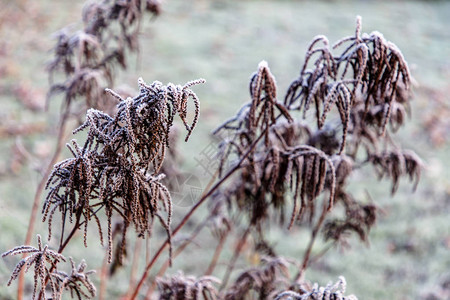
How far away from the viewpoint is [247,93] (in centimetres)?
661

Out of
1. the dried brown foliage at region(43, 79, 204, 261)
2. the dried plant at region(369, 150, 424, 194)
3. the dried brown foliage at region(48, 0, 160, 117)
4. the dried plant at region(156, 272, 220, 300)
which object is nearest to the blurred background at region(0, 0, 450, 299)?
the dried brown foliage at region(48, 0, 160, 117)

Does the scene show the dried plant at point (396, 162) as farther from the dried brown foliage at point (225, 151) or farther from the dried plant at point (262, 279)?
the dried plant at point (262, 279)

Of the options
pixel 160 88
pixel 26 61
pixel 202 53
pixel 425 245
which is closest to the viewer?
pixel 160 88

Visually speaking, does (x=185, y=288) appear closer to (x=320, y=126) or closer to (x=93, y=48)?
(x=320, y=126)

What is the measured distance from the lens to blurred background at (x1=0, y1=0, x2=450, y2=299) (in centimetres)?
358

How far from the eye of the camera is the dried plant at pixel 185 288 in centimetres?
166

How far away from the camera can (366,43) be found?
140 centimetres

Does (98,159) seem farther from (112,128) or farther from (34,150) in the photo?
(34,150)

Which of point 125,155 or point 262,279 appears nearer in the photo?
point 125,155

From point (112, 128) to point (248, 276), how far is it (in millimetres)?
1067

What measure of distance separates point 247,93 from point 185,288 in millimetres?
5143

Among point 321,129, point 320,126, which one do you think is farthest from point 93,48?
point 320,126

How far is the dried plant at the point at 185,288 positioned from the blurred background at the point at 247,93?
0.54 metres

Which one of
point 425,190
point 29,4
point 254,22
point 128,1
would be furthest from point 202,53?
point 128,1
